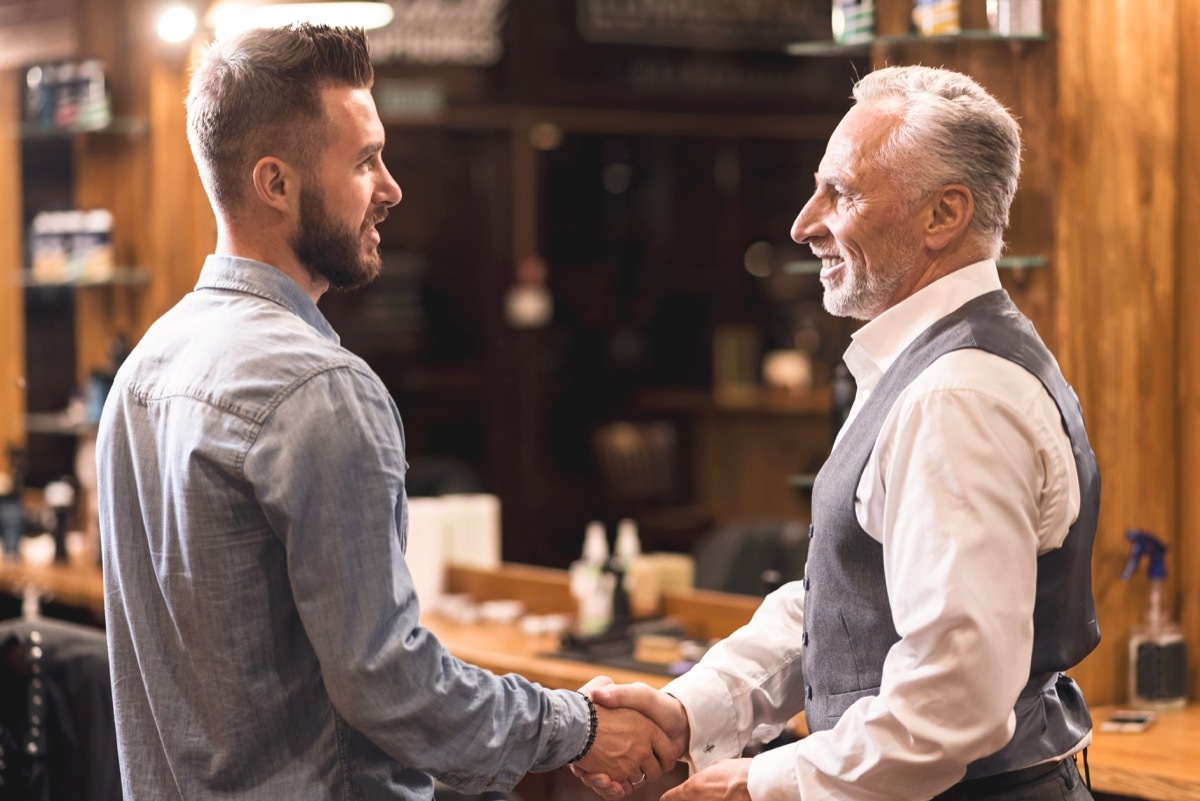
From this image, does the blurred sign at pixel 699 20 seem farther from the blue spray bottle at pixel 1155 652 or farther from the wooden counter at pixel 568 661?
the blue spray bottle at pixel 1155 652

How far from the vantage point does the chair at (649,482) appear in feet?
27.5

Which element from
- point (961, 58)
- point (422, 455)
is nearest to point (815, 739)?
point (961, 58)

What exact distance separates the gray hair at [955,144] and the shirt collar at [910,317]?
67mm

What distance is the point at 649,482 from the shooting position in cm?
848

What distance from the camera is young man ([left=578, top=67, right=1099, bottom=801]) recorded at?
65.7 inches

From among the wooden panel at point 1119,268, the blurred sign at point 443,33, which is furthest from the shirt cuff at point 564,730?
the blurred sign at point 443,33

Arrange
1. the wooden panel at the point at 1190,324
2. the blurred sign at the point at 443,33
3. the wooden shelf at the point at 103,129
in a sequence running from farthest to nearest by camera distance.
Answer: the blurred sign at the point at 443,33 < the wooden shelf at the point at 103,129 < the wooden panel at the point at 1190,324

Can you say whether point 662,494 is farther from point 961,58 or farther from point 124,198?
point 961,58

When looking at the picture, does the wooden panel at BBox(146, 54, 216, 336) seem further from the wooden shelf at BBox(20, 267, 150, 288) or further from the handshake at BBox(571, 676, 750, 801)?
the handshake at BBox(571, 676, 750, 801)

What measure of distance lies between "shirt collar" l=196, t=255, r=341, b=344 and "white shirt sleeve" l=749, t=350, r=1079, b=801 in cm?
75

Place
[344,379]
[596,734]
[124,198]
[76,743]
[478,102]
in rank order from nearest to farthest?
1. [344,379]
2. [596,734]
3. [76,743]
4. [124,198]
5. [478,102]

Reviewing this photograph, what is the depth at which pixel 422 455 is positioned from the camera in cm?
805

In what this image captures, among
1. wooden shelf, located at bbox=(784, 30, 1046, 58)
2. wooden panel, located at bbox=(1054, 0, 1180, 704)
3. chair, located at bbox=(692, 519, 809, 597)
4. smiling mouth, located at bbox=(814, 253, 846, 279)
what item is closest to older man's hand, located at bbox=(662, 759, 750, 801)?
smiling mouth, located at bbox=(814, 253, 846, 279)

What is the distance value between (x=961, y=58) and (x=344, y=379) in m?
1.71
